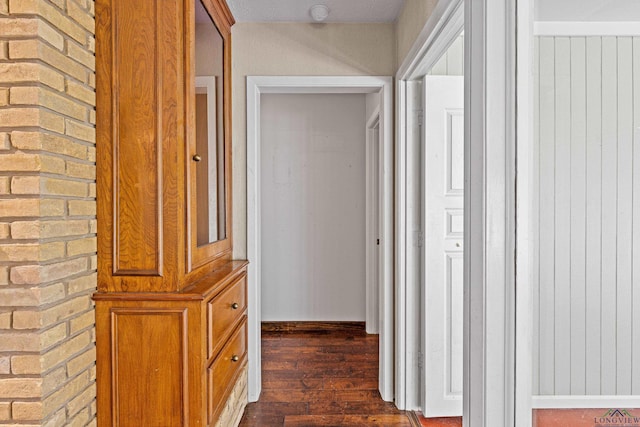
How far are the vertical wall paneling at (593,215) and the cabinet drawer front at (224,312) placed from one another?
1.27 metres

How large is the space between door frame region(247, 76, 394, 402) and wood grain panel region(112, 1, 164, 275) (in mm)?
1082

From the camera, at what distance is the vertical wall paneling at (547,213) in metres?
1.14

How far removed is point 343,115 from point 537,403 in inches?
130

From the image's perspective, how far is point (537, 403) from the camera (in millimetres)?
1229

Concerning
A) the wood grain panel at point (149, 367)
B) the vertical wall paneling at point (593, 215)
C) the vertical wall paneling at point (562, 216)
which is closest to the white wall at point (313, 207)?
the wood grain panel at point (149, 367)

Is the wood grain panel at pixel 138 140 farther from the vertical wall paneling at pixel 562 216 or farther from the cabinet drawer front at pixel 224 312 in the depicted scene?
the vertical wall paneling at pixel 562 216

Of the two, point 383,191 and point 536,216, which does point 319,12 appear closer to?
point 383,191

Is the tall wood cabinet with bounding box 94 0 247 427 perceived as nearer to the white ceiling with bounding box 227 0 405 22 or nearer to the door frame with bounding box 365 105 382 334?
the white ceiling with bounding box 227 0 405 22

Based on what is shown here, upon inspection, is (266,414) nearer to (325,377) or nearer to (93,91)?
(325,377)

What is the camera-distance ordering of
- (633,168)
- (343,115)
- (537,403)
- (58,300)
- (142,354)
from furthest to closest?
(343,115)
(142,354)
(58,300)
(537,403)
(633,168)

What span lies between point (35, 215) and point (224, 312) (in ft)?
2.97

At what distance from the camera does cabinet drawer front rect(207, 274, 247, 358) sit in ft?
5.73

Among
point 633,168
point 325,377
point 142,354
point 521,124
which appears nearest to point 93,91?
point 142,354

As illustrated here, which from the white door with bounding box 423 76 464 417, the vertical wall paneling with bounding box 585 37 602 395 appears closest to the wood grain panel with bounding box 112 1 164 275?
the vertical wall paneling with bounding box 585 37 602 395
